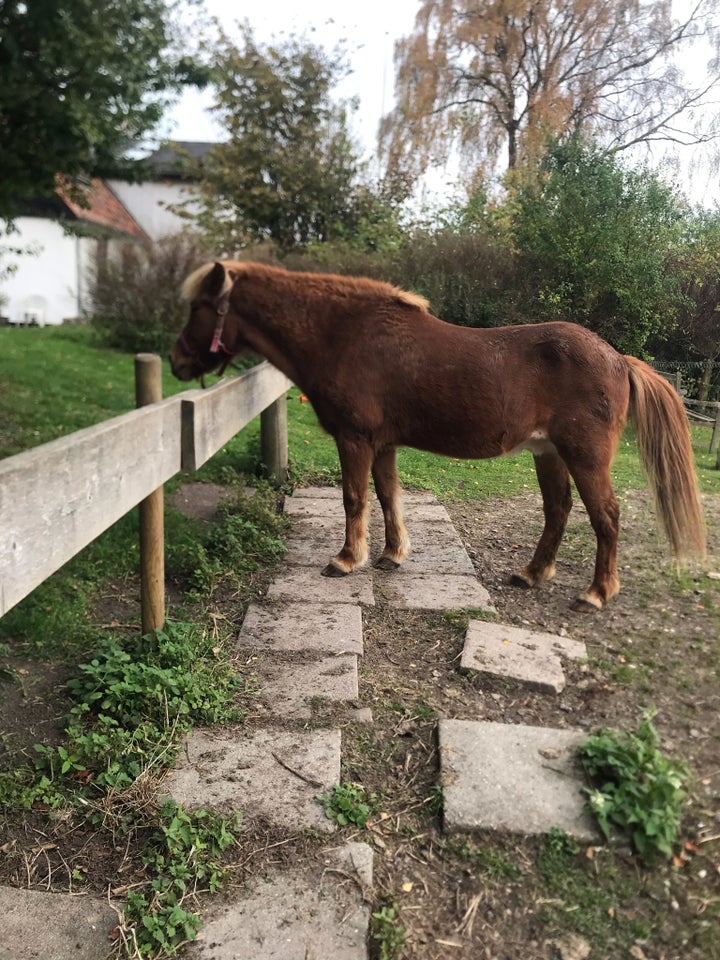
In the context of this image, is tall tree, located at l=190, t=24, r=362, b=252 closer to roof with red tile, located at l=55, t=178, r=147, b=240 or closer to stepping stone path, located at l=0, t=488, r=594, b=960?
roof with red tile, located at l=55, t=178, r=147, b=240

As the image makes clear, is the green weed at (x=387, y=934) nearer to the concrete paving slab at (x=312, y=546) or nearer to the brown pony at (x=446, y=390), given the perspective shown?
the brown pony at (x=446, y=390)

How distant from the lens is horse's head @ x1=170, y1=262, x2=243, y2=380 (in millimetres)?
3832

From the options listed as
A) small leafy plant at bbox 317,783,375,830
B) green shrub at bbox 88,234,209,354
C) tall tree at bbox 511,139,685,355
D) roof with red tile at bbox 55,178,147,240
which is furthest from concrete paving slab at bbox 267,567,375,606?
roof with red tile at bbox 55,178,147,240

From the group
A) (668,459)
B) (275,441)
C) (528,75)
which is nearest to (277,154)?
(528,75)

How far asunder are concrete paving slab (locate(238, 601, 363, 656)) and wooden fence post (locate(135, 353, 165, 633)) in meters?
0.42

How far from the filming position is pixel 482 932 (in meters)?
1.71

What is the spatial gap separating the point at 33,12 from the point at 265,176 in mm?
15545

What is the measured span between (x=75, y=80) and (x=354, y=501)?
4911mm

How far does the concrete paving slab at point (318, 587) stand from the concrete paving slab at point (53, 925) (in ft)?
6.25

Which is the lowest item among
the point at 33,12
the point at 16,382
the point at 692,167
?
the point at 16,382

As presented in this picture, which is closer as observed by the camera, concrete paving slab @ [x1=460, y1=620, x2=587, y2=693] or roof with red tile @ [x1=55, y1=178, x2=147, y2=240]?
concrete paving slab @ [x1=460, y1=620, x2=587, y2=693]

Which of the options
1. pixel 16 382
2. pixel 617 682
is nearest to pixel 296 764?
pixel 617 682

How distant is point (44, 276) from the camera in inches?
930

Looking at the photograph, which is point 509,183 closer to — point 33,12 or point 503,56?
point 503,56
